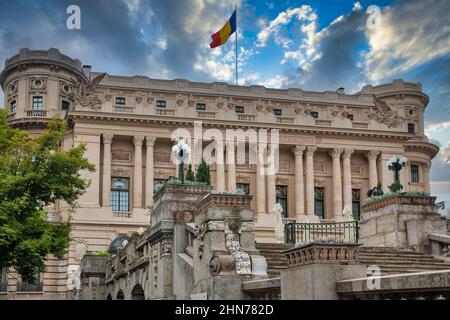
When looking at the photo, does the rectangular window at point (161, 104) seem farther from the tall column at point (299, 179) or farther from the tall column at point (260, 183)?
the tall column at point (299, 179)

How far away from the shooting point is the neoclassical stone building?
56344 mm

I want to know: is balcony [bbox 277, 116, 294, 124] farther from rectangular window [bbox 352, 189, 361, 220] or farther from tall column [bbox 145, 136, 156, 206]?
tall column [bbox 145, 136, 156, 206]

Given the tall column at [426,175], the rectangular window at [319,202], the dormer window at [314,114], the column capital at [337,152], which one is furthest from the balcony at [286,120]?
the tall column at [426,175]

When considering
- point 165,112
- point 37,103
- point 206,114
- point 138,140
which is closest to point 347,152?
point 206,114

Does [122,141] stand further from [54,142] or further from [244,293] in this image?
[244,293]

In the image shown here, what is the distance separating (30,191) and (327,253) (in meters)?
17.6

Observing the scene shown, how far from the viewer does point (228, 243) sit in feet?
44.6

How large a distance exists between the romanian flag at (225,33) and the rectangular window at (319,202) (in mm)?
19275

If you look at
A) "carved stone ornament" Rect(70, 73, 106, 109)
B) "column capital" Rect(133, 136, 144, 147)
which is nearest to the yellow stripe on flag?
"column capital" Rect(133, 136, 144, 147)

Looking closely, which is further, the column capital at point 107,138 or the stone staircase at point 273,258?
the column capital at point 107,138

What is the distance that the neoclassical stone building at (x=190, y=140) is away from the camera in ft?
185

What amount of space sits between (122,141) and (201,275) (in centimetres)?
4651

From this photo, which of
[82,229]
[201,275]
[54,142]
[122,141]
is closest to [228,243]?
[201,275]

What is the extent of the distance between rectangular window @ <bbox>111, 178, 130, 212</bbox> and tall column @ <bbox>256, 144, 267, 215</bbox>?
1196 cm
